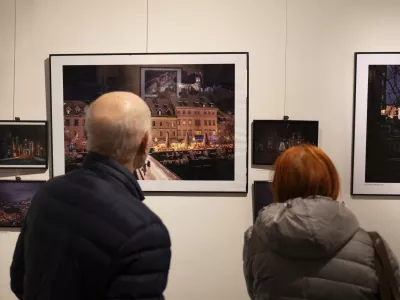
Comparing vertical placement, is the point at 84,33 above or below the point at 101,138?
above

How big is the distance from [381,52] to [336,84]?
26cm

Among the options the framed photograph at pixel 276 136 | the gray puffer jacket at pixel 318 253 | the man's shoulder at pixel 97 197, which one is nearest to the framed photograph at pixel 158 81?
Answer: the framed photograph at pixel 276 136

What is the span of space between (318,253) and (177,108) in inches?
43.2

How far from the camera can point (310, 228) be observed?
122 centimetres

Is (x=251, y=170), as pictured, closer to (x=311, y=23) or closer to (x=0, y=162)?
(x=311, y=23)

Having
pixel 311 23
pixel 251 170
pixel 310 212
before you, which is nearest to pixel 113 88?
pixel 251 170

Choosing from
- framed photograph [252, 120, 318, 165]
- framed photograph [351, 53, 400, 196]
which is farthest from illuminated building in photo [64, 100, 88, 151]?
framed photograph [351, 53, 400, 196]

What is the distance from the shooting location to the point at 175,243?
2.14 metres

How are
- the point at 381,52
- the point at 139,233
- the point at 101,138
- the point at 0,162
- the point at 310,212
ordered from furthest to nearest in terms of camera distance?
the point at 0,162, the point at 381,52, the point at 310,212, the point at 101,138, the point at 139,233

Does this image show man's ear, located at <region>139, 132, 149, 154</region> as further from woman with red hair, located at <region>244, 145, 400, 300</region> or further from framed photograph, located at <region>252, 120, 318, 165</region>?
framed photograph, located at <region>252, 120, 318, 165</region>

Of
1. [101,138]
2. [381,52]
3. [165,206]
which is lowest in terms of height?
[165,206]

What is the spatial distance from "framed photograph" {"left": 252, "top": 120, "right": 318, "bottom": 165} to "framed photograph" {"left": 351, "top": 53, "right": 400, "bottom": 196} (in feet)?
→ 0.73

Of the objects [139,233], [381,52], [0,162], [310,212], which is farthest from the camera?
[0,162]

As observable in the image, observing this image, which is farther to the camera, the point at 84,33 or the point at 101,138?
the point at 84,33
